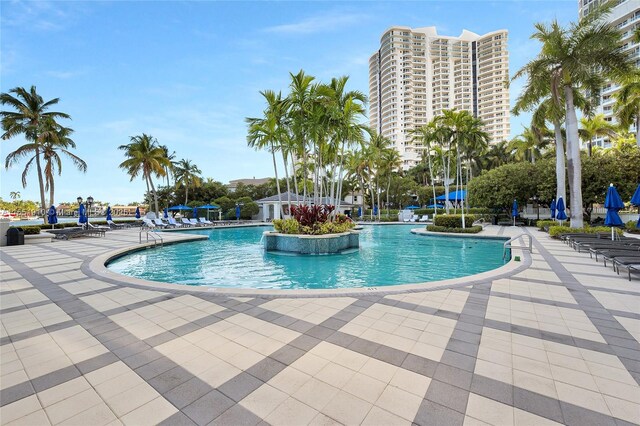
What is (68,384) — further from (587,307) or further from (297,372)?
(587,307)

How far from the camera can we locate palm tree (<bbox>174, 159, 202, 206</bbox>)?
39438 mm

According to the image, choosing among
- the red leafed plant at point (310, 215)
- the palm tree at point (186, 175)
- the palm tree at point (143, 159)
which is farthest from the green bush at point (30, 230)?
the palm tree at point (186, 175)

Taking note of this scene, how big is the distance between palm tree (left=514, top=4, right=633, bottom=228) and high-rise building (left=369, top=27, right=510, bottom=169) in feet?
252

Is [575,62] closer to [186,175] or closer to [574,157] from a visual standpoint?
[574,157]

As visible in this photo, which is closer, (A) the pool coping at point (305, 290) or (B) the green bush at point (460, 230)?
(A) the pool coping at point (305, 290)

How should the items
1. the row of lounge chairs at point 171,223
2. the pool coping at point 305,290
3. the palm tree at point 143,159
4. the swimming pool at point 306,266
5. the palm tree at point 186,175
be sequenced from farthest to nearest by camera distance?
the palm tree at point 186,175
the palm tree at point 143,159
the row of lounge chairs at point 171,223
the swimming pool at point 306,266
the pool coping at point 305,290

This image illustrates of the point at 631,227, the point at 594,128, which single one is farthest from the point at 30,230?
the point at 594,128

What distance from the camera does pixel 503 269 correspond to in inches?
294

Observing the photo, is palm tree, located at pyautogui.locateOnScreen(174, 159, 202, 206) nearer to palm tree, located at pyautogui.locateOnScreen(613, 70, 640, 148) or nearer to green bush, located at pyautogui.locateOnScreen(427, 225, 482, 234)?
green bush, located at pyautogui.locateOnScreen(427, 225, 482, 234)

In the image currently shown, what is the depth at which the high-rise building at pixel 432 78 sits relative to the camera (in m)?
91.4

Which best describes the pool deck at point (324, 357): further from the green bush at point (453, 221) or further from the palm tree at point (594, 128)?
the palm tree at point (594, 128)

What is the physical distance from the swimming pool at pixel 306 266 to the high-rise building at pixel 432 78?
82989 mm

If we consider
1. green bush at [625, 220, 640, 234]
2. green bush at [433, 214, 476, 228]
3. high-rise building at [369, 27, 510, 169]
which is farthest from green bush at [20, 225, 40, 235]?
high-rise building at [369, 27, 510, 169]

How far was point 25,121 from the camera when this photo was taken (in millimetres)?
20891
